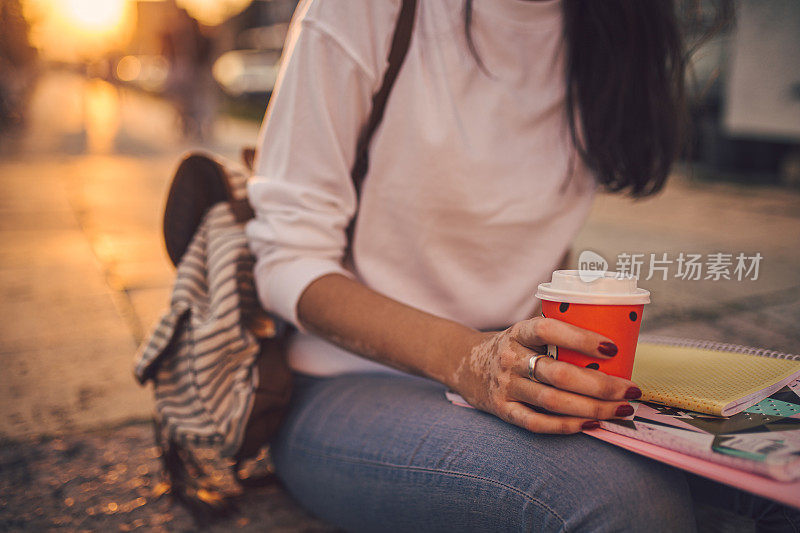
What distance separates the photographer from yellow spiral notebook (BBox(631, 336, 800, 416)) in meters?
0.82

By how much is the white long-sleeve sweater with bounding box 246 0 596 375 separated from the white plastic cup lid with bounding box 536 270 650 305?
1.62ft

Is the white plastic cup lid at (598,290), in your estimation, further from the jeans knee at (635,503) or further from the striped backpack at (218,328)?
the striped backpack at (218,328)

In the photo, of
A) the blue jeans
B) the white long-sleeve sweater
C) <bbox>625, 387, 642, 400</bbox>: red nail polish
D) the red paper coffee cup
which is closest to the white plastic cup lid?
the red paper coffee cup

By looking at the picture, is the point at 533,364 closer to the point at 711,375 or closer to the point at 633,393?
the point at 633,393

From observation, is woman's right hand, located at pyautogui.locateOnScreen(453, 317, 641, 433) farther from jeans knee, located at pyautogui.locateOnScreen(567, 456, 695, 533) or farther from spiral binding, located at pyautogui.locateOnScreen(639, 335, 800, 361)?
spiral binding, located at pyautogui.locateOnScreen(639, 335, 800, 361)

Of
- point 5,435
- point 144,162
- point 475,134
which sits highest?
point 475,134

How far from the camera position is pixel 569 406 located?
2.55 ft

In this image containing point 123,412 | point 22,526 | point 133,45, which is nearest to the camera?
point 22,526

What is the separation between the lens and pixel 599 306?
0.74 m

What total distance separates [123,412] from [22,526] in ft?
1.88

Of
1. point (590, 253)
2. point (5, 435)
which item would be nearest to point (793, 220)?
point (590, 253)

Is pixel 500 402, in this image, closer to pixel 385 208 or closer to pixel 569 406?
pixel 569 406

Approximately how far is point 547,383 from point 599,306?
127 millimetres

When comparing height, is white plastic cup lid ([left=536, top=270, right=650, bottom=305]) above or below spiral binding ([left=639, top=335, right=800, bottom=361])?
above
